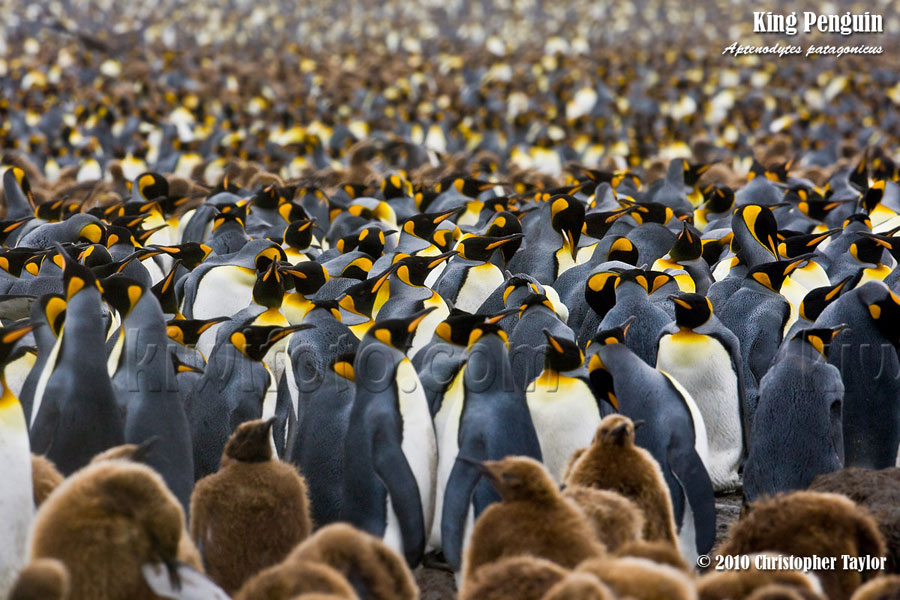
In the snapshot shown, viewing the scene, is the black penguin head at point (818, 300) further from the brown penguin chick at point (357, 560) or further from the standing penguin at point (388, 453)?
the brown penguin chick at point (357, 560)

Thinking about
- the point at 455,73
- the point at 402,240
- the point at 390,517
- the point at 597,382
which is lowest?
the point at 390,517

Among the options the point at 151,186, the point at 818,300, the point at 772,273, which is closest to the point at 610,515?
the point at 818,300

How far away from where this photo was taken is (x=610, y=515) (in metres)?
2.97

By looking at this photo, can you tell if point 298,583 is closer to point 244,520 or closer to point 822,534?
point 244,520

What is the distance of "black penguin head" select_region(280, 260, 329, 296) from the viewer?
5.39m

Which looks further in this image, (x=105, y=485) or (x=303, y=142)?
(x=303, y=142)

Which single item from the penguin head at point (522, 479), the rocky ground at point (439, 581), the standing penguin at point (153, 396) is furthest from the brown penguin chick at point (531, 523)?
the standing penguin at point (153, 396)

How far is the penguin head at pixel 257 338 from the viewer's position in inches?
169

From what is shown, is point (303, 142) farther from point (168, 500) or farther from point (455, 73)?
point (168, 500)

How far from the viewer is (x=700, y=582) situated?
260 cm

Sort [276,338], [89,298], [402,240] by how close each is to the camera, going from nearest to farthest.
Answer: [89,298]
[276,338]
[402,240]

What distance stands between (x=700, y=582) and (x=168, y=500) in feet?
4.11

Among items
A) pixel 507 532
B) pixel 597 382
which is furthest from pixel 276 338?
pixel 507 532

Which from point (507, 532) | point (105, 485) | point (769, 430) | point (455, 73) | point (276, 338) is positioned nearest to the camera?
point (105, 485)
